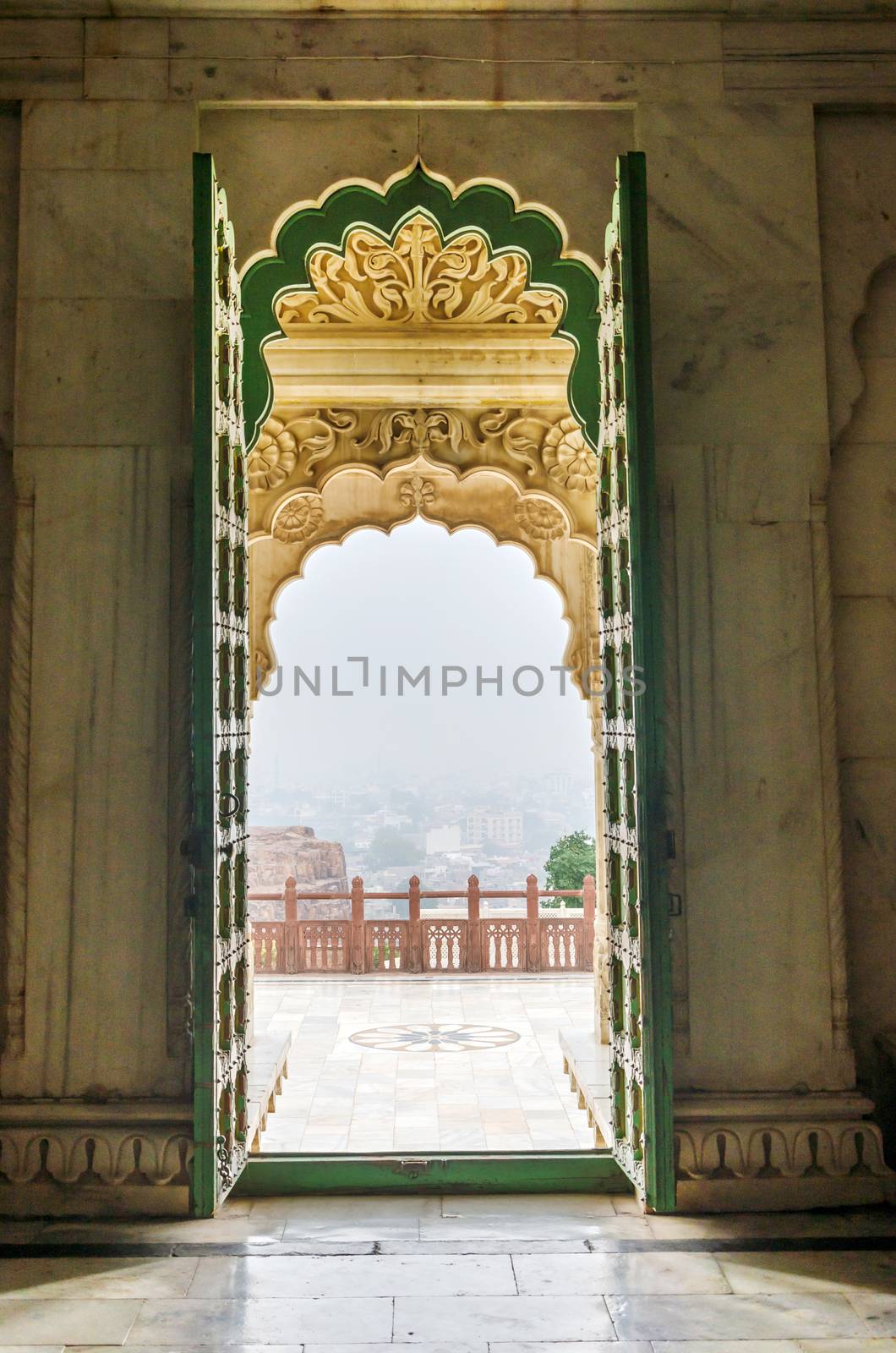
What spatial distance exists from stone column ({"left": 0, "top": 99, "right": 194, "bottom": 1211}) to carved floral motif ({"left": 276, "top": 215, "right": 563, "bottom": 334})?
1.43 m

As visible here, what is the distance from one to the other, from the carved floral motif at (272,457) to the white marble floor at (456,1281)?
3797 millimetres

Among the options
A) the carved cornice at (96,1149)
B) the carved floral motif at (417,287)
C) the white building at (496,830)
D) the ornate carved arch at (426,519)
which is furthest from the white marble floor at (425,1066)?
the carved floral motif at (417,287)

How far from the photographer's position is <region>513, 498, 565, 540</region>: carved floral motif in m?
6.65

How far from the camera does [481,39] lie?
3486 mm

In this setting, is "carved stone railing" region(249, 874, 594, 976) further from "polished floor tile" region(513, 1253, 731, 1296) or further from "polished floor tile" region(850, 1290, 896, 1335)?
"polished floor tile" region(850, 1290, 896, 1335)

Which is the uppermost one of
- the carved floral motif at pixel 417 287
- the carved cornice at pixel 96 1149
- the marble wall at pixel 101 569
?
the carved floral motif at pixel 417 287

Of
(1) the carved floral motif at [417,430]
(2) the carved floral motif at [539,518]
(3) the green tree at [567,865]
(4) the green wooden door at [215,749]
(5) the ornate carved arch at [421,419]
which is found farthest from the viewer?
(3) the green tree at [567,865]

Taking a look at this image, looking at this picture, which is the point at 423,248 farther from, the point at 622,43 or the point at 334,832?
the point at 334,832

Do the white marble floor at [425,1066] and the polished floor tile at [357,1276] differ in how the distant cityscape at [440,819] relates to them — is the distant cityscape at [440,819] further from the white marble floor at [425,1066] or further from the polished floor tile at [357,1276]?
the polished floor tile at [357,1276]

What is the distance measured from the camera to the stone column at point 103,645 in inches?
126

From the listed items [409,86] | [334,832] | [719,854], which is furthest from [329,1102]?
[334,832]

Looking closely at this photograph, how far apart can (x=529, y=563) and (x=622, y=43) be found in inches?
140

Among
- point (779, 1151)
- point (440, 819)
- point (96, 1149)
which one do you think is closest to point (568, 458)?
point (779, 1151)

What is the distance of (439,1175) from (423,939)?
6170mm
